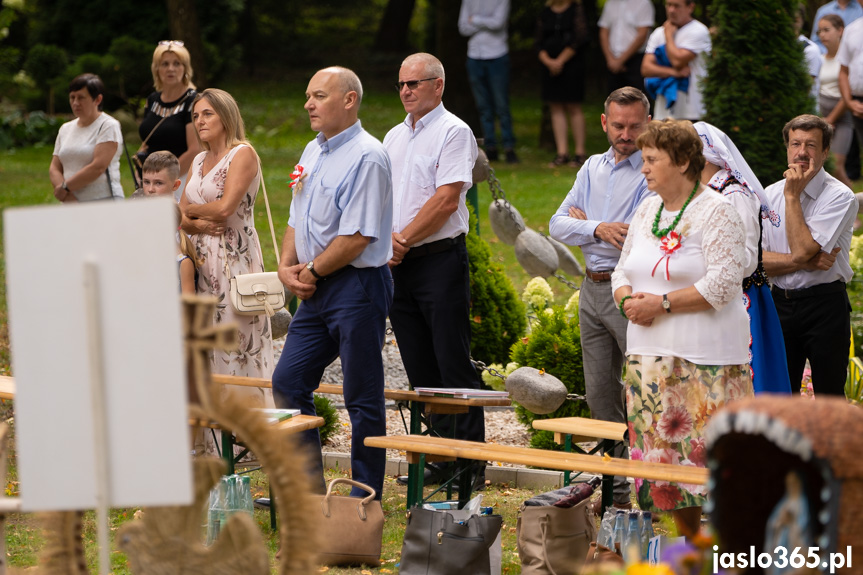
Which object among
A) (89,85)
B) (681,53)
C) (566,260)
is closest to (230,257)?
(89,85)

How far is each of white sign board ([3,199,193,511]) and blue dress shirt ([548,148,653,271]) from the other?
331 cm

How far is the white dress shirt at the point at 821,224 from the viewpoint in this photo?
5.41 meters

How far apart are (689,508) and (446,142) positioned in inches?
94.4

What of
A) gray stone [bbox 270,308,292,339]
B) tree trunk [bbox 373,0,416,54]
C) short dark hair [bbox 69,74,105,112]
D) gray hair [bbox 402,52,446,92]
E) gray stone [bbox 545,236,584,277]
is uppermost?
tree trunk [bbox 373,0,416,54]

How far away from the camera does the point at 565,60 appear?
14.0 m

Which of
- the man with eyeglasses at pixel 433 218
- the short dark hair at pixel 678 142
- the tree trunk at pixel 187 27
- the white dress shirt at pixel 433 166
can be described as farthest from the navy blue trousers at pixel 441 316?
the tree trunk at pixel 187 27

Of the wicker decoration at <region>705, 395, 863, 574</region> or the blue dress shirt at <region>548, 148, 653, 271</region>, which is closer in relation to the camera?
the wicker decoration at <region>705, 395, 863, 574</region>

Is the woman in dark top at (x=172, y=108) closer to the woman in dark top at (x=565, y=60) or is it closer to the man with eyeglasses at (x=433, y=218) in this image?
the man with eyeglasses at (x=433, y=218)

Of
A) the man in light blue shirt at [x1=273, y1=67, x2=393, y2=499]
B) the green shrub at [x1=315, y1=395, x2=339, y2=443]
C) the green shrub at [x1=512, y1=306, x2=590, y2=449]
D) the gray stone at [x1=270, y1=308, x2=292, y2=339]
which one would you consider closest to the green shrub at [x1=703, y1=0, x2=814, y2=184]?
the green shrub at [x1=512, y1=306, x2=590, y2=449]

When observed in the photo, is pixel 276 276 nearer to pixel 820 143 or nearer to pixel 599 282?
pixel 599 282

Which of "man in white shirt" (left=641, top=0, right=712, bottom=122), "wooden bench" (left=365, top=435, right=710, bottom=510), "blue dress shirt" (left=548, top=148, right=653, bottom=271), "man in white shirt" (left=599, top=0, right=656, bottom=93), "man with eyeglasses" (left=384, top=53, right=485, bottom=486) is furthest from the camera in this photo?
"man in white shirt" (left=599, top=0, right=656, bottom=93)

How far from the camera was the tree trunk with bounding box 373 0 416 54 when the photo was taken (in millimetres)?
29062

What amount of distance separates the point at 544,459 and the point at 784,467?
2.08m

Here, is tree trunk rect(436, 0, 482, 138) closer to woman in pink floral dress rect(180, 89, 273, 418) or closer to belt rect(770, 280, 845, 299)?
woman in pink floral dress rect(180, 89, 273, 418)
